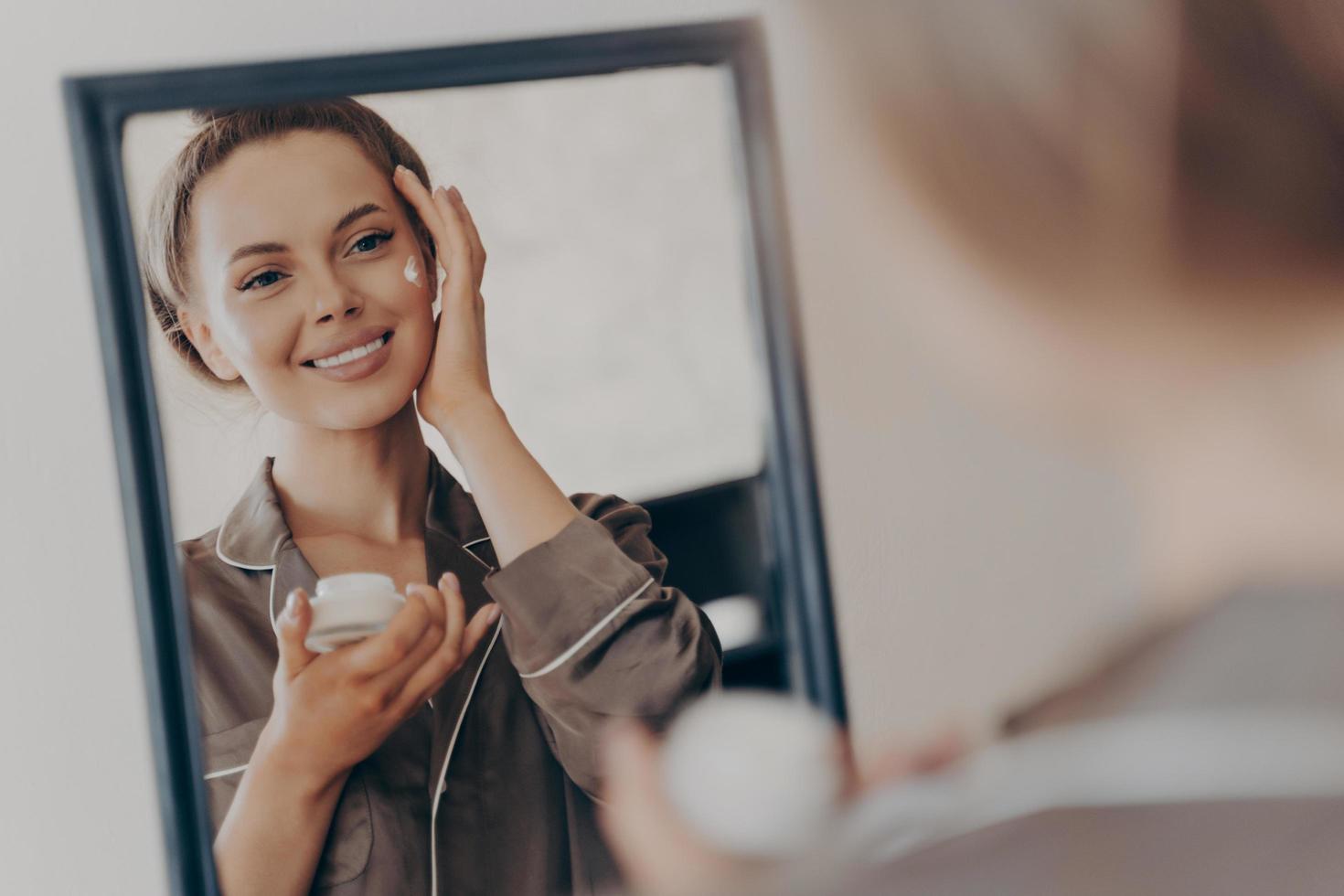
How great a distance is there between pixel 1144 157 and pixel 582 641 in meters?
0.48

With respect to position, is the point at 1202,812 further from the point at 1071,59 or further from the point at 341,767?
the point at 341,767

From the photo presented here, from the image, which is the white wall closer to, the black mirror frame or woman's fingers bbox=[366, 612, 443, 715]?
the black mirror frame

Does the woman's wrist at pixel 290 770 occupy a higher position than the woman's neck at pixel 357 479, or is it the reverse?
the woman's neck at pixel 357 479

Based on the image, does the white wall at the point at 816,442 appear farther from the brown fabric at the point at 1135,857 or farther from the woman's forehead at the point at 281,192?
the brown fabric at the point at 1135,857

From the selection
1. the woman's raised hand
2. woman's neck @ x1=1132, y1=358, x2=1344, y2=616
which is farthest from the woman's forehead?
woman's neck @ x1=1132, y1=358, x2=1344, y2=616

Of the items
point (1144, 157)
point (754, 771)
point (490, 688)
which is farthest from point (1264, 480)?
point (490, 688)

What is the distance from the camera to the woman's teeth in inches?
27.7

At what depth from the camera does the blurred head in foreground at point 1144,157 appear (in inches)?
14.0

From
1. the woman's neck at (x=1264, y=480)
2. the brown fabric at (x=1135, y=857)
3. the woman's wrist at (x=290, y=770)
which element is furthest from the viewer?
the woman's wrist at (x=290, y=770)

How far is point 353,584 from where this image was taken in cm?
70

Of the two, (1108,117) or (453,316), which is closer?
(1108,117)

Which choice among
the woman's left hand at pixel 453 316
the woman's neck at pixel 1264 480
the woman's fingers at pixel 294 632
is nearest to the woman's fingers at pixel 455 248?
the woman's left hand at pixel 453 316

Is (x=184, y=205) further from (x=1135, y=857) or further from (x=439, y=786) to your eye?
(x=1135, y=857)

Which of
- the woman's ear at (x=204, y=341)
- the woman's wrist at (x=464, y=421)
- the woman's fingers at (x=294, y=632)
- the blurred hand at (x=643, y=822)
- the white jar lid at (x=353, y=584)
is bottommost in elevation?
the blurred hand at (x=643, y=822)
